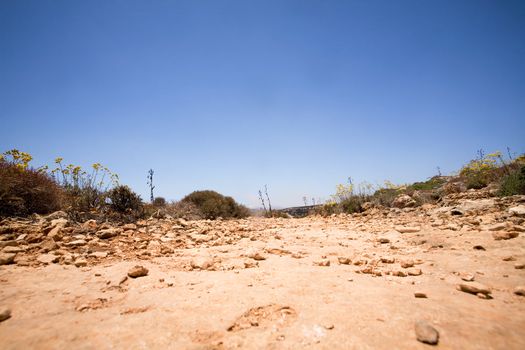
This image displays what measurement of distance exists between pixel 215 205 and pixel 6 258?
8.93 metres

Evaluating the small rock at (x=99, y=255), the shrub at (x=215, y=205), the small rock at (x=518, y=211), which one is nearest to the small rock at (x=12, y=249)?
the small rock at (x=99, y=255)

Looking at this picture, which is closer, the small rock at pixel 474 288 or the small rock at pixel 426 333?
the small rock at pixel 426 333

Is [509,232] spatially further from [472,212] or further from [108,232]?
[108,232]

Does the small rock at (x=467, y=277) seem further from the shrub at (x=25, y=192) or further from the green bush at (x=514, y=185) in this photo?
the shrub at (x=25, y=192)

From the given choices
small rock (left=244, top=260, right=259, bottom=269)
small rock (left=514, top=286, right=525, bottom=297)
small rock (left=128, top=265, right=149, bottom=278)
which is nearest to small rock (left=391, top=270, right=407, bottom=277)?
small rock (left=514, top=286, right=525, bottom=297)

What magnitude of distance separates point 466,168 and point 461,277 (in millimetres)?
13116

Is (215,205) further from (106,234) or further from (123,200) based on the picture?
(106,234)

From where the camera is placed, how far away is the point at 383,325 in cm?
170

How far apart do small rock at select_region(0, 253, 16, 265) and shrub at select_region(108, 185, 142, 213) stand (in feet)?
13.3

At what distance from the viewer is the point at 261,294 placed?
228 cm

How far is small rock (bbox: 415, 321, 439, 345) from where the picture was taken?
1.48 m

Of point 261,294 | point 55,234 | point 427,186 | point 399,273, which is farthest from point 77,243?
point 427,186

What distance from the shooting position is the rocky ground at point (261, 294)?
63.2 inches

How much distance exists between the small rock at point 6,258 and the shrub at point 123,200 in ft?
13.3
